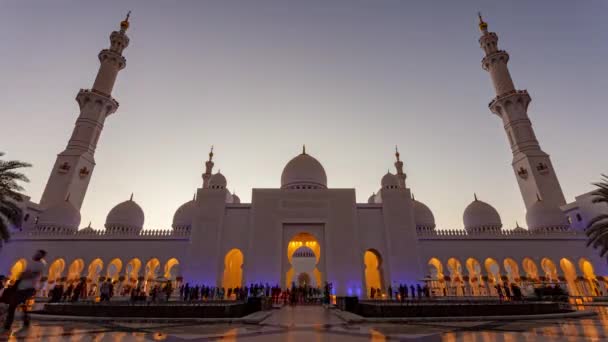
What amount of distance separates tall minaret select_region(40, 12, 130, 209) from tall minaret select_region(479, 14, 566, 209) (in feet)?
126

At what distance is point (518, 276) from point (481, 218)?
18.2ft

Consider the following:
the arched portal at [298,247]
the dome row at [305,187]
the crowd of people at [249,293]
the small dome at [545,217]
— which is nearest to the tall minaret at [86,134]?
the dome row at [305,187]

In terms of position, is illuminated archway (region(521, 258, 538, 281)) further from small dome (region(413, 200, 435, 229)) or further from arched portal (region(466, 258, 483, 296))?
small dome (region(413, 200, 435, 229))

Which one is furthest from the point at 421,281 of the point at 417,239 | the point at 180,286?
the point at 180,286

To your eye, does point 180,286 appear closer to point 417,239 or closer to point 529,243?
point 417,239

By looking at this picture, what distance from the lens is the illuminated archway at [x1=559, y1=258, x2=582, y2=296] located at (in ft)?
72.8

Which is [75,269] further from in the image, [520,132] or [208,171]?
[520,132]

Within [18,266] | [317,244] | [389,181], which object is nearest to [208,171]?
[317,244]

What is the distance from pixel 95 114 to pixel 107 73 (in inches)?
185

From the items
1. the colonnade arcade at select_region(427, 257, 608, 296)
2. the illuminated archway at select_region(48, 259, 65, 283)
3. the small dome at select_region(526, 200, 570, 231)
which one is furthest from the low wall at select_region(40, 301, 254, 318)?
the small dome at select_region(526, 200, 570, 231)

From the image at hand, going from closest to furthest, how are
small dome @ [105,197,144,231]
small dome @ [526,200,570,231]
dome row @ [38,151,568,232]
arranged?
1. dome row @ [38,151,568,232]
2. small dome @ [526,200,570,231]
3. small dome @ [105,197,144,231]

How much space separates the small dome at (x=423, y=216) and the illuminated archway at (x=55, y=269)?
91.8ft

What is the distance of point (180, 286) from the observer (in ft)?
70.1

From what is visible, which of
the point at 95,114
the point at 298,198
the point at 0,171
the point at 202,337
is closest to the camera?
the point at 202,337
